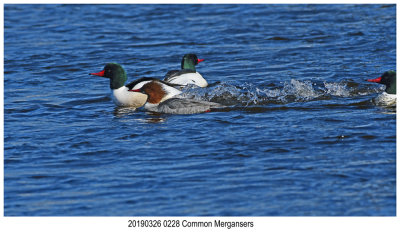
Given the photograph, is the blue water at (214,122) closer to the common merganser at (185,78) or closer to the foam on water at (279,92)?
the foam on water at (279,92)

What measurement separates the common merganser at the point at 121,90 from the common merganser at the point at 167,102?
13.5 inches

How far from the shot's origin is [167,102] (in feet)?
34.3

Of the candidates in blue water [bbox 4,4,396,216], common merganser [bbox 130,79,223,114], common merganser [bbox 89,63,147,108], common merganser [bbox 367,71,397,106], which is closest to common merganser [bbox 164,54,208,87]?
blue water [bbox 4,4,396,216]

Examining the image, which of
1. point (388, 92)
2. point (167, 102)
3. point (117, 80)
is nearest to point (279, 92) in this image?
point (388, 92)

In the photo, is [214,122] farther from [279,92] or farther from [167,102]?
[279,92]

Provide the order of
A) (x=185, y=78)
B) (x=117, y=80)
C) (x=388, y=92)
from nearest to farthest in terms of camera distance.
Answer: (x=388, y=92), (x=117, y=80), (x=185, y=78)

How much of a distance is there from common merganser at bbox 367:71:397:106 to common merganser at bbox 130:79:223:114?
90.5 inches

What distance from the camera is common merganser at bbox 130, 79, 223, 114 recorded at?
10156mm

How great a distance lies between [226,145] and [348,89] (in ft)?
12.1

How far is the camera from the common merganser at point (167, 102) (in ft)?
33.3

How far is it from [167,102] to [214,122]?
1.33m

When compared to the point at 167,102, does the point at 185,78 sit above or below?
above

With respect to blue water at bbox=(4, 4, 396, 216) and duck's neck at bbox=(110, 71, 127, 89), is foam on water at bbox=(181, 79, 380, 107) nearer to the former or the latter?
blue water at bbox=(4, 4, 396, 216)

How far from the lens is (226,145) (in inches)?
318
